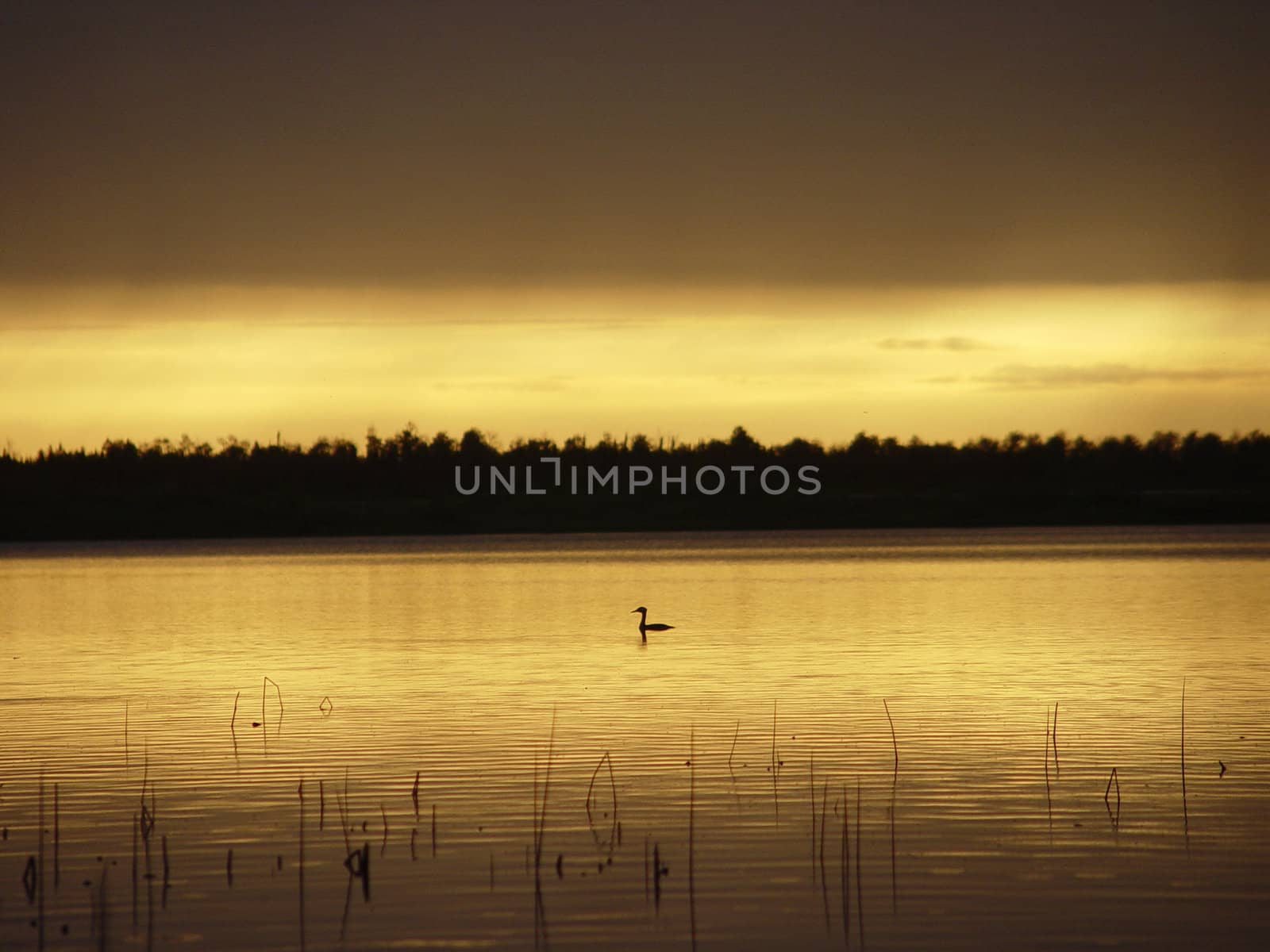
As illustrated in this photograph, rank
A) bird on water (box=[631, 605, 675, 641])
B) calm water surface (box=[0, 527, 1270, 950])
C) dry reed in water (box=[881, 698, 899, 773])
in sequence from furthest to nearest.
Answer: bird on water (box=[631, 605, 675, 641]) → dry reed in water (box=[881, 698, 899, 773]) → calm water surface (box=[0, 527, 1270, 950])

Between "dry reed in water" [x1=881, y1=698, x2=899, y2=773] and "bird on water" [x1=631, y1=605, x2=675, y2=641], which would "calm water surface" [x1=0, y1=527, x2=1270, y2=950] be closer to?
"dry reed in water" [x1=881, y1=698, x2=899, y2=773]

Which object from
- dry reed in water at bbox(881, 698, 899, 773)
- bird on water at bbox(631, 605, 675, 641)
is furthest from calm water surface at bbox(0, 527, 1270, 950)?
bird on water at bbox(631, 605, 675, 641)

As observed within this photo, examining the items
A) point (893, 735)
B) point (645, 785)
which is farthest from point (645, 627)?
point (645, 785)

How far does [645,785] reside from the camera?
17.3 metres

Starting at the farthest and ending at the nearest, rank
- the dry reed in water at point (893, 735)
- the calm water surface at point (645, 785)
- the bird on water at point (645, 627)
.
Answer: the bird on water at point (645, 627), the dry reed in water at point (893, 735), the calm water surface at point (645, 785)

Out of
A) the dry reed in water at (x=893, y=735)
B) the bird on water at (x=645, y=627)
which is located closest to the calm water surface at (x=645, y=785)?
the dry reed in water at (x=893, y=735)

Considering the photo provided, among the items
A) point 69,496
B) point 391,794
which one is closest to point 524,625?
point 391,794

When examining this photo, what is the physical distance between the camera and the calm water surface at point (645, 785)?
1211 centimetres

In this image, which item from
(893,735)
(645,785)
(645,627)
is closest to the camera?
(645,785)

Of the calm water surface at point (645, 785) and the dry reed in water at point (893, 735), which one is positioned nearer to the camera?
the calm water surface at point (645, 785)

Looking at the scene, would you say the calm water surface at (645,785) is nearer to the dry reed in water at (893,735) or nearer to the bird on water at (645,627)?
the dry reed in water at (893,735)

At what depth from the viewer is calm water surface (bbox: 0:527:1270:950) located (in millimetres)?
12109

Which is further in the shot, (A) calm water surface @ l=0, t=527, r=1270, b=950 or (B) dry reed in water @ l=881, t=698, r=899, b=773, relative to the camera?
(B) dry reed in water @ l=881, t=698, r=899, b=773

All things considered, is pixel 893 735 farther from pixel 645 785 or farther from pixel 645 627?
pixel 645 627
